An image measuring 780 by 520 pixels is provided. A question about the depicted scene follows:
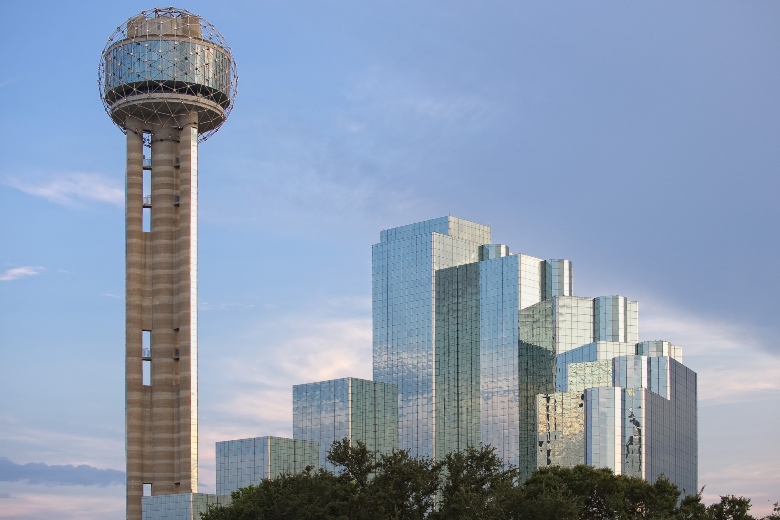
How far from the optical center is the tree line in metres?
132

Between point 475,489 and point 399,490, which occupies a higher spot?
point 399,490

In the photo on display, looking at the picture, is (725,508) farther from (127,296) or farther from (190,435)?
(127,296)

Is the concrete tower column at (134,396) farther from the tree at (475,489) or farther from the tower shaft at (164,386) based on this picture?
the tree at (475,489)

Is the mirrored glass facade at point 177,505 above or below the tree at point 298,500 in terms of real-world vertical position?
below

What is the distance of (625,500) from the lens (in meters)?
154

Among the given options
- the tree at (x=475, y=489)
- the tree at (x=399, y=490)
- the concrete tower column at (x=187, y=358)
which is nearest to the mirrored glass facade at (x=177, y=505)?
the concrete tower column at (x=187, y=358)

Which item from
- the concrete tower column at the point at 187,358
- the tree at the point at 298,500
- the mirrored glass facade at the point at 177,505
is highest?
the concrete tower column at the point at 187,358

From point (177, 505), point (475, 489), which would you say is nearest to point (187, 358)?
point (177, 505)

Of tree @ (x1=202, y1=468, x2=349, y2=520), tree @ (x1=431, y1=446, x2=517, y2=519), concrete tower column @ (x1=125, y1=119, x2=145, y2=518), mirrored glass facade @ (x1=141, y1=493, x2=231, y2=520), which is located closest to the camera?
tree @ (x1=431, y1=446, x2=517, y2=519)

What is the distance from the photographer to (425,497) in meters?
140

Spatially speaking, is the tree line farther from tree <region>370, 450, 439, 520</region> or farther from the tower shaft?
the tower shaft

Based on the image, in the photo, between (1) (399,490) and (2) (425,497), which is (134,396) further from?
(1) (399,490)

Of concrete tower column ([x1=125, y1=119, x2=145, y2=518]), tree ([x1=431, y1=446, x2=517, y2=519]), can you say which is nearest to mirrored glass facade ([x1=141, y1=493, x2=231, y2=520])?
concrete tower column ([x1=125, y1=119, x2=145, y2=518])

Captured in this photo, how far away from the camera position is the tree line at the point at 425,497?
132 meters
